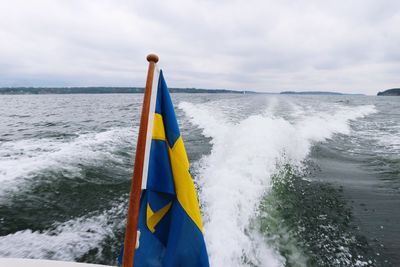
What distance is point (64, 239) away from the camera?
15.1 ft

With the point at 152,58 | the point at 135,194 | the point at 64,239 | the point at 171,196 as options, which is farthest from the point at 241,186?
the point at 152,58

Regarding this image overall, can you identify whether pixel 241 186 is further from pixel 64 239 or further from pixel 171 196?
pixel 171 196

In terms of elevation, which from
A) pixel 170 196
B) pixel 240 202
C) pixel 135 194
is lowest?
pixel 240 202

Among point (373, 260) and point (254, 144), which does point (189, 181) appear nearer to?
point (373, 260)

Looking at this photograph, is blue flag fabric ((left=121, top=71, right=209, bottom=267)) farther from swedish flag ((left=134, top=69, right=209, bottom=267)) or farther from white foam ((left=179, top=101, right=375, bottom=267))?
white foam ((left=179, top=101, right=375, bottom=267))

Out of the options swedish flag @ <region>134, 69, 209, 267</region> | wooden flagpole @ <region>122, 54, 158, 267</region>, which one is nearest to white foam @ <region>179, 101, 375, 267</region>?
swedish flag @ <region>134, 69, 209, 267</region>

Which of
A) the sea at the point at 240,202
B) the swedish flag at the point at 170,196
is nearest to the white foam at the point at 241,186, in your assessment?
the sea at the point at 240,202

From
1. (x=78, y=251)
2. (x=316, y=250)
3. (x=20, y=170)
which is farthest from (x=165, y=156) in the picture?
(x=20, y=170)

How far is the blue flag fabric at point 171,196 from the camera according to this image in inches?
81.1

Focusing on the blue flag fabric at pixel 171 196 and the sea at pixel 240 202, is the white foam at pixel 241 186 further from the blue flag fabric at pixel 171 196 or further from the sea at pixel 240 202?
the blue flag fabric at pixel 171 196

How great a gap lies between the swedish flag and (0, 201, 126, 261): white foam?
2711 millimetres

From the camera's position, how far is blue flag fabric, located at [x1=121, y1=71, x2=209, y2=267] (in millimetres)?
2061

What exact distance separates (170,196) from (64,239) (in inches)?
135

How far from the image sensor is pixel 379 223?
5.36m
